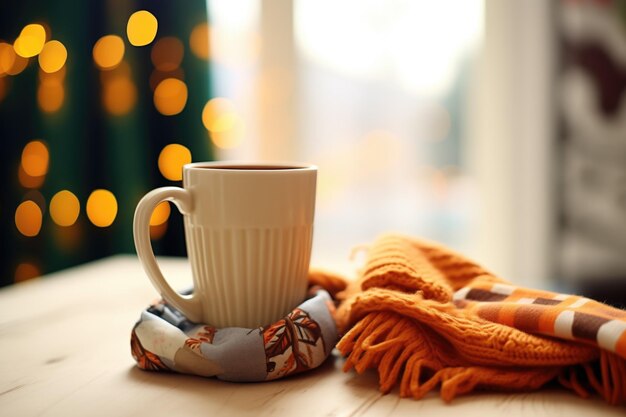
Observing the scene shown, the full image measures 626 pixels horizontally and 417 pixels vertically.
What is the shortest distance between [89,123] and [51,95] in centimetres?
13

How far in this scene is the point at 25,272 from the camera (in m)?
1.96

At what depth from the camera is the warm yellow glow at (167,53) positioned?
1.90m

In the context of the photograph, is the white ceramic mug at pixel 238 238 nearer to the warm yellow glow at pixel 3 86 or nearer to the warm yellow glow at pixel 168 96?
the warm yellow glow at pixel 168 96

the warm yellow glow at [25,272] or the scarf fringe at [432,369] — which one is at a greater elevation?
the scarf fringe at [432,369]

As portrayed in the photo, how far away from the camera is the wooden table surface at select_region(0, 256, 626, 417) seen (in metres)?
0.45

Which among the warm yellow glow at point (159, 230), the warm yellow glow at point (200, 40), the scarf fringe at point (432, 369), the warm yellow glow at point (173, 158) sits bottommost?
the warm yellow glow at point (159, 230)

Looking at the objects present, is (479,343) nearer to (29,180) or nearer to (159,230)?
(159,230)

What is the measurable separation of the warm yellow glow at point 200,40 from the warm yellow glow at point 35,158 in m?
0.53

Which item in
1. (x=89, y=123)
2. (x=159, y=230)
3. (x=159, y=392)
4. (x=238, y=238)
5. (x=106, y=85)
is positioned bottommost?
(x=159, y=230)

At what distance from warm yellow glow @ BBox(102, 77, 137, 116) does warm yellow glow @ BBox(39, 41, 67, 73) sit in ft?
0.48

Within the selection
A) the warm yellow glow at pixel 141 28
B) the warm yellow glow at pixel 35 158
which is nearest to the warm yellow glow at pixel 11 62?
the warm yellow glow at pixel 35 158

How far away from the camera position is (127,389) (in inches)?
19.4

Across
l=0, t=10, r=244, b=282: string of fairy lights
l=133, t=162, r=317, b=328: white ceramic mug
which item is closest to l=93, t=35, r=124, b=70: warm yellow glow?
l=0, t=10, r=244, b=282: string of fairy lights

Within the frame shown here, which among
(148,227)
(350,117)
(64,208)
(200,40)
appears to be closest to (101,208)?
(64,208)
